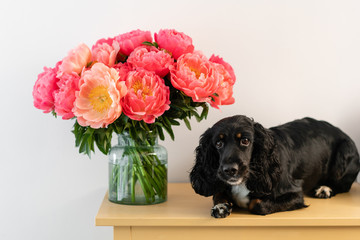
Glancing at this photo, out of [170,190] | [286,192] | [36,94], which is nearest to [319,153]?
[286,192]

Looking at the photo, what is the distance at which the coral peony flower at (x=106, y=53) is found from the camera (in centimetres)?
136

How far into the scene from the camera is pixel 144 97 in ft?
4.31

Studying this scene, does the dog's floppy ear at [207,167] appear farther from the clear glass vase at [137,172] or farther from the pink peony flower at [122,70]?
the pink peony flower at [122,70]

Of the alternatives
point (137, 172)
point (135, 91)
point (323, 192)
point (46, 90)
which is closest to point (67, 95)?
point (46, 90)

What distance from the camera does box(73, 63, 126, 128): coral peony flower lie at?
1.27m

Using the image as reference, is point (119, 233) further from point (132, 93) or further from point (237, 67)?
point (237, 67)

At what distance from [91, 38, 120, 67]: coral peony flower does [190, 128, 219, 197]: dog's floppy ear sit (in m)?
0.37

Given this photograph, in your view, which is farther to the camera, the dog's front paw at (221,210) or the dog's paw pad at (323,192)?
the dog's paw pad at (323,192)

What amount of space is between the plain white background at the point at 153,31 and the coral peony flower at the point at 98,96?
517 mm

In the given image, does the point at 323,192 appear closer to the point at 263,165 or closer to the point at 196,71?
the point at 263,165

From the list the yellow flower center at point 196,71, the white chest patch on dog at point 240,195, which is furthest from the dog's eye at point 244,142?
the yellow flower center at point 196,71

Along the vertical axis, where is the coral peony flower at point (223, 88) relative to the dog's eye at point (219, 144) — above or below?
above

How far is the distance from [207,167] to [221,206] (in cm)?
14

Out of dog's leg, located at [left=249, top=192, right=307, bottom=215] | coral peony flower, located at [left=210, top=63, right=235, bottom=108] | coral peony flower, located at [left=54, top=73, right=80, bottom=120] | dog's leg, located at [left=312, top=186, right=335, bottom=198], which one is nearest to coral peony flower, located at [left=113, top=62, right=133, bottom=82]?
coral peony flower, located at [left=54, top=73, right=80, bottom=120]
